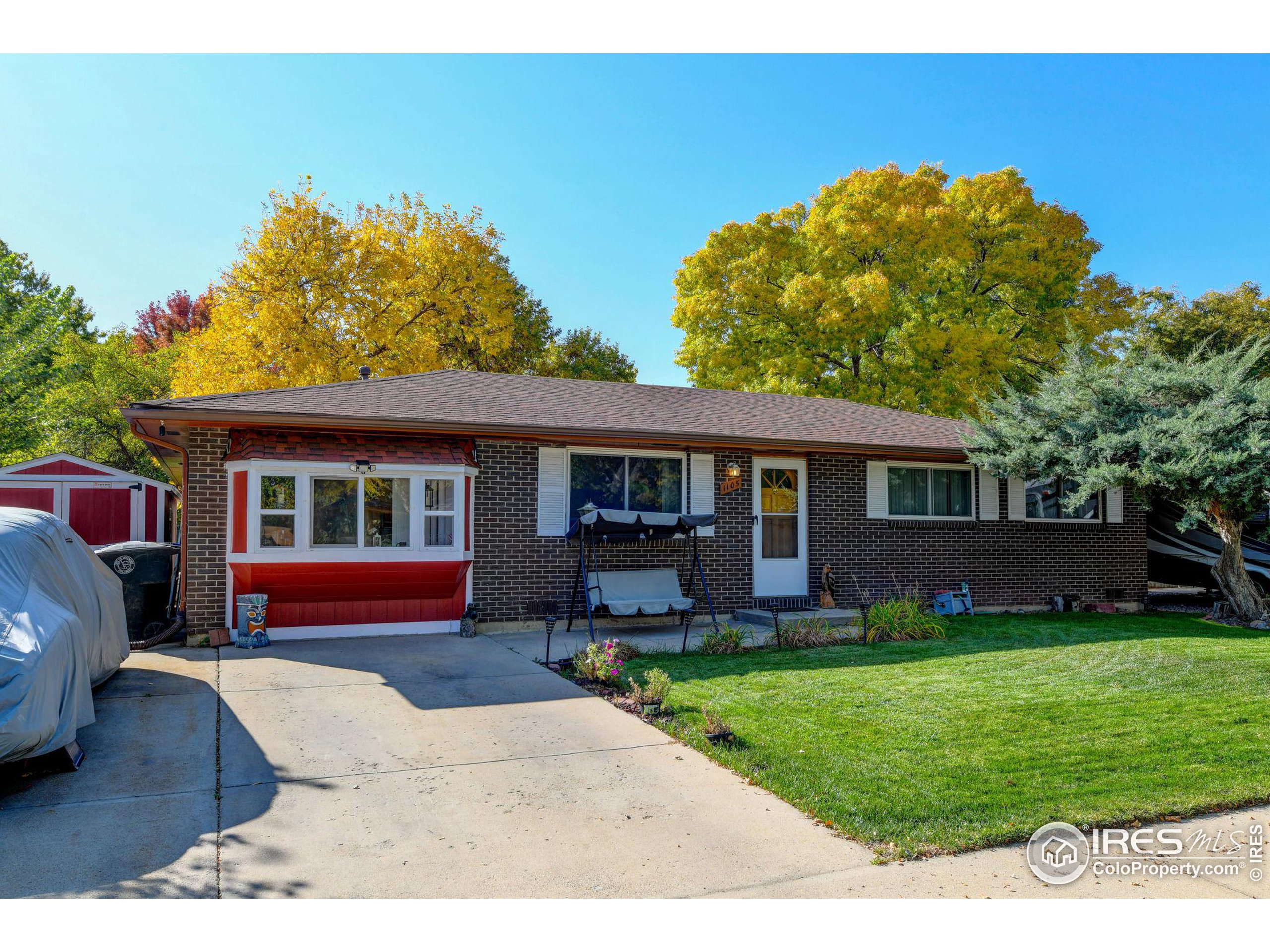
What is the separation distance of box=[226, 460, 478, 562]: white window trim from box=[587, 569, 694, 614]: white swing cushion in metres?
1.80

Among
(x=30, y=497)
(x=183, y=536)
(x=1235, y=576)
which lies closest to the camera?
(x=183, y=536)

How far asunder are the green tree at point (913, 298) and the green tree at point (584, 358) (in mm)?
6783

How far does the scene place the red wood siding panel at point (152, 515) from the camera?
15375 millimetres

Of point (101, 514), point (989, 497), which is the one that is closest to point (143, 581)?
point (101, 514)

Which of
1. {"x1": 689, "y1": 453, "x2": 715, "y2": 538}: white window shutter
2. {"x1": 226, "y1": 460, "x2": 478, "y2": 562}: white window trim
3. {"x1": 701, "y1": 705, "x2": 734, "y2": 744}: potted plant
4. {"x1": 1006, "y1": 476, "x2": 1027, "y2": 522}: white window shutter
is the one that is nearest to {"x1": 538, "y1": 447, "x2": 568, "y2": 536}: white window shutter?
{"x1": 226, "y1": 460, "x2": 478, "y2": 562}: white window trim

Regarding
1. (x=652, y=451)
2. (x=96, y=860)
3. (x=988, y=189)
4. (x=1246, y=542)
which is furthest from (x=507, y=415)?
(x=988, y=189)

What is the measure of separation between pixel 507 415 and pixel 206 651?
15.3ft

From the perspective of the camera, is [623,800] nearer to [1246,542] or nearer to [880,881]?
[880,881]

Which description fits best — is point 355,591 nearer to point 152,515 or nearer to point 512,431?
point 512,431

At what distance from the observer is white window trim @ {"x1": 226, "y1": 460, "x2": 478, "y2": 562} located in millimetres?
9586

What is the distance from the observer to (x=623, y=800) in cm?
473

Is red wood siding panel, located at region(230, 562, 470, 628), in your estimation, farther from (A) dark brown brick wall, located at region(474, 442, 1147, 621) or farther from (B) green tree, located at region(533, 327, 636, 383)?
(B) green tree, located at region(533, 327, 636, 383)

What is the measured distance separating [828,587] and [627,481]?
3637 mm

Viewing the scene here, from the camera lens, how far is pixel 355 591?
33.3 ft
